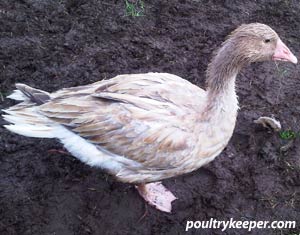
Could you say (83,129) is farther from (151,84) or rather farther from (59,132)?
(151,84)

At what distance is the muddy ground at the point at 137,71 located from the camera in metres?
3.24

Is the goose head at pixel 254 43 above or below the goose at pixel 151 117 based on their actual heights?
above

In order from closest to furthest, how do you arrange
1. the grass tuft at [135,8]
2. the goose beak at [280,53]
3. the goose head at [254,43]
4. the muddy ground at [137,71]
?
the goose head at [254,43]
the goose beak at [280,53]
the muddy ground at [137,71]
the grass tuft at [135,8]

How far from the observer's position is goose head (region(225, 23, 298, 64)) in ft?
8.98

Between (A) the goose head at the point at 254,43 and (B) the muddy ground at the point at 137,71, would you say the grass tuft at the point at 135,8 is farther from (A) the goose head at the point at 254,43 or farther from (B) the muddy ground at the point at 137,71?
(A) the goose head at the point at 254,43

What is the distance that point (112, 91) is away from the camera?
118 inches

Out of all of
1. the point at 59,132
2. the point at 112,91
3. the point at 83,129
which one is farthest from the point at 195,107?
the point at 59,132

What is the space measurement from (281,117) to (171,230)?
1.53 meters

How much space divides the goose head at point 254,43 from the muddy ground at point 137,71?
1.06 meters

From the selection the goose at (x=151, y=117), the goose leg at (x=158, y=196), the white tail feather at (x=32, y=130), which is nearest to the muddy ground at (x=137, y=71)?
the goose leg at (x=158, y=196)

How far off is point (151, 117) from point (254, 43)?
0.85 meters

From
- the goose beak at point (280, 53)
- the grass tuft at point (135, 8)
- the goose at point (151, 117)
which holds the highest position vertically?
the goose beak at point (280, 53)

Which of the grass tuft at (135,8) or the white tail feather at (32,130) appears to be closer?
the white tail feather at (32,130)

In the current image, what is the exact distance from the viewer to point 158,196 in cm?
329
